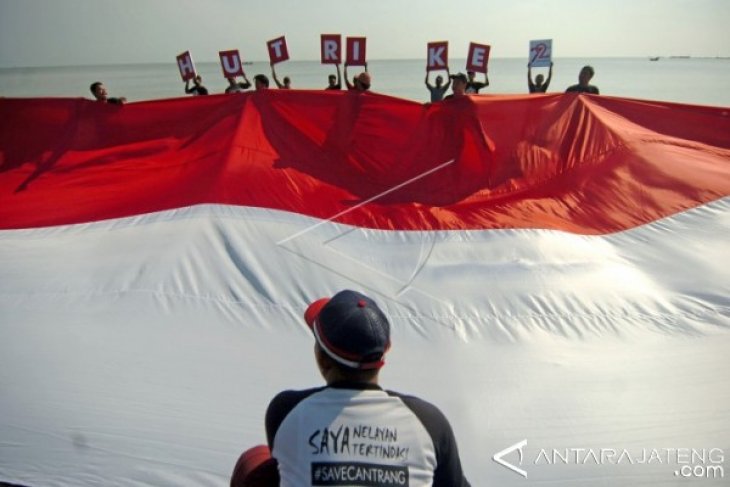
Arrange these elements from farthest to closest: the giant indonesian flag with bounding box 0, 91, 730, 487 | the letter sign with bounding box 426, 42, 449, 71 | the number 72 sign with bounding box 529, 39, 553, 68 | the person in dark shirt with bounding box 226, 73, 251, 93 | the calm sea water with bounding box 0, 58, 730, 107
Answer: the calm sea water with bounding box 0, 58, 730, 107 → the person in dark shirt with bounding box 226, 73, 251, 93 → the letter sign with bounding box 426, 42, 449, 71 → the number 72 sign with bounding box 529, 39, 553, 68 → the giant indonesian flag with bounding box 0, 91, 730, 487

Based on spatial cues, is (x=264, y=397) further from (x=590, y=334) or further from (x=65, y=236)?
(x=65, y=236)

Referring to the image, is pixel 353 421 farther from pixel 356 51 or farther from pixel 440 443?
pixel 356 51

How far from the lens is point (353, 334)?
104 cm

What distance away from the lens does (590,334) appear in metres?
2.39

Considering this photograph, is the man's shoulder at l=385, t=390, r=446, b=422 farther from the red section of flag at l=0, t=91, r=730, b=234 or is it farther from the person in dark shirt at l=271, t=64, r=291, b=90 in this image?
the person in dark shirt at l=271, t=64, r=291, b=90

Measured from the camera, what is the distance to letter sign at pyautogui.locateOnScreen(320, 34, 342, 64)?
582 centimetres

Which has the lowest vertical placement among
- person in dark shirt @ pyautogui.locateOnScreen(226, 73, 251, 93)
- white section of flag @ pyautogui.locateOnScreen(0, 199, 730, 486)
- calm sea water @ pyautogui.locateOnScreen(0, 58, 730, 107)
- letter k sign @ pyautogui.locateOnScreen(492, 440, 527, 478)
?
calm sea water @ pyautogui.locateOnScreen(0, 58, 730, 107)

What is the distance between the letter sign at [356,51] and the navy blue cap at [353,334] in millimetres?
5153

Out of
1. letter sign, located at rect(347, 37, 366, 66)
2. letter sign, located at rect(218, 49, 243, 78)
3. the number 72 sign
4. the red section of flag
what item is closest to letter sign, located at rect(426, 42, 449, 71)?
letter sign, located at rect(347, 37, 366, 66)

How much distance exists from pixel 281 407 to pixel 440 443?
0.34 m

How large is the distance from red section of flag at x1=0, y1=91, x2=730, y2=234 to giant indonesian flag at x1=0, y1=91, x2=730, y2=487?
0.06 feet

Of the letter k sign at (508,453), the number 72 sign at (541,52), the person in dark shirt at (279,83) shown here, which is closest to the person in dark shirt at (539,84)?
the number 72 sign at (541,52)

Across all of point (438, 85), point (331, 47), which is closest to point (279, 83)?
point (331, 47)

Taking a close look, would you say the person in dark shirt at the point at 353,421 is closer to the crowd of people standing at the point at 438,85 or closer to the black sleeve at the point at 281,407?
the black sleeve at the point at 281,407
